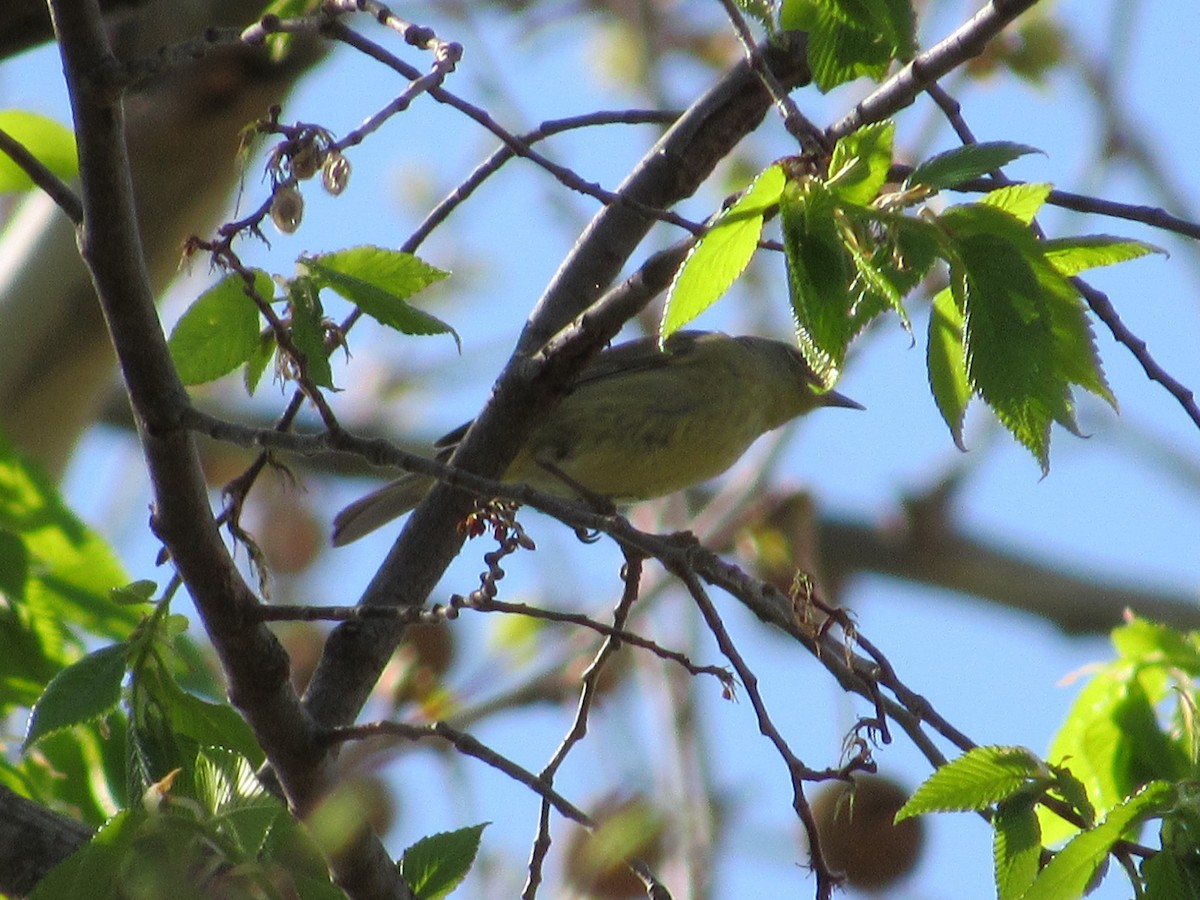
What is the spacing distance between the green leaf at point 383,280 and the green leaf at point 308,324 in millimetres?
30

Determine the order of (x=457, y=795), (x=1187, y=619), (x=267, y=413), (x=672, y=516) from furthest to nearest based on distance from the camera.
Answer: (x=267, y=413), (x=1187, y=619), (x=672, y=516), (x=457, y=795)

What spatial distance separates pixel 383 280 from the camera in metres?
2.43

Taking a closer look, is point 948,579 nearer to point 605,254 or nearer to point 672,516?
point 672,516

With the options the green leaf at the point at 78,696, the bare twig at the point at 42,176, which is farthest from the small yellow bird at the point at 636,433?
the green leaf at the point at 78,696

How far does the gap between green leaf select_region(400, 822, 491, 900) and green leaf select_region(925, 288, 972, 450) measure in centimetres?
100

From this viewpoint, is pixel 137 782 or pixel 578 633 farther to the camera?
pixel 578 633

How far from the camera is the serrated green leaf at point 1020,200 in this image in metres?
2.07

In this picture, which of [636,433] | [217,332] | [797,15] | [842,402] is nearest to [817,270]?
[797,15]

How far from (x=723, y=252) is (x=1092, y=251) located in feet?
1.90

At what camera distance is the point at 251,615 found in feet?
8.59

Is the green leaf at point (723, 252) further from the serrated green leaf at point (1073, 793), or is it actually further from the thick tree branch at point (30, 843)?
the thick tree branch at point (30, 843)

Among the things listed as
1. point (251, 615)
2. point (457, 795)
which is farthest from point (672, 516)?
point (251, 615)

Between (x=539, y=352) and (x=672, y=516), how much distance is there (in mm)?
3944

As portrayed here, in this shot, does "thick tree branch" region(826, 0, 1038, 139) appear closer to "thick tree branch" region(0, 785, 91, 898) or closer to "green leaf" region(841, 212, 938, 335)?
"green leaf" region(841, 212, 938, 335)
